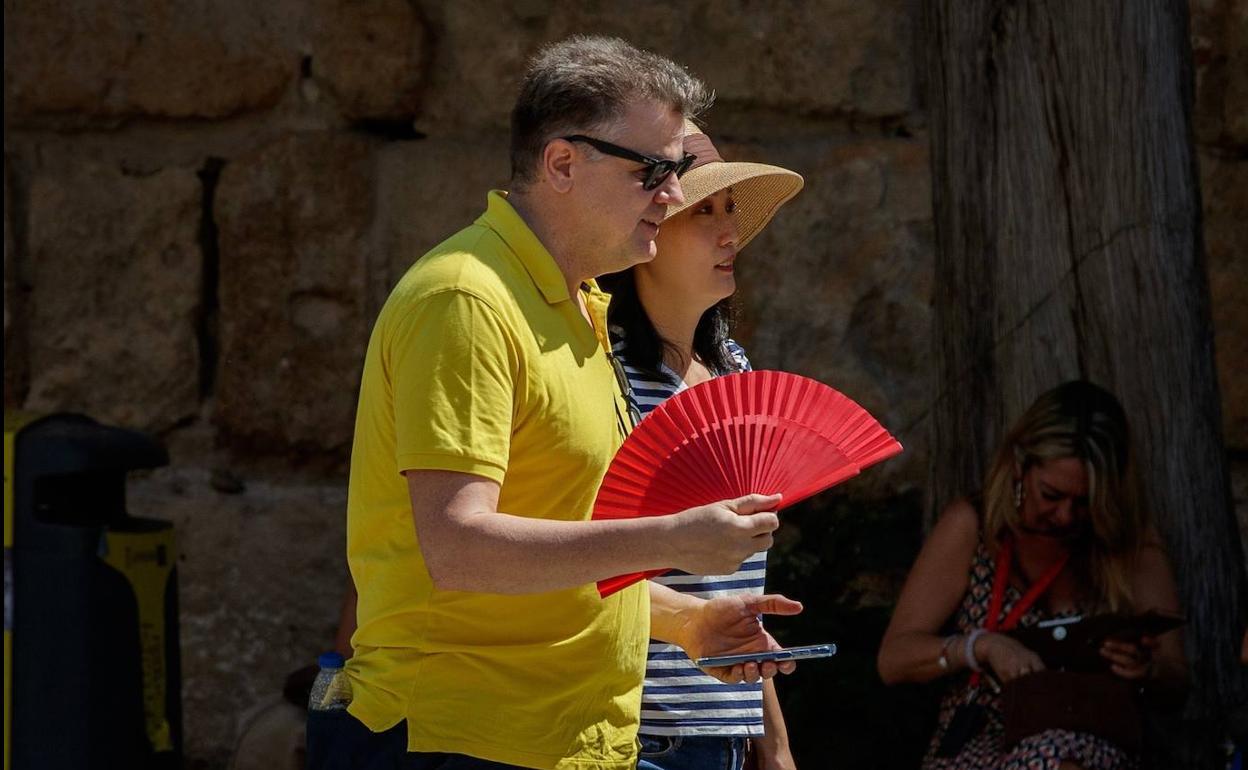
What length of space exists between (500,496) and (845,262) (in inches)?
98.3

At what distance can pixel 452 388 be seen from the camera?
80.3 inches

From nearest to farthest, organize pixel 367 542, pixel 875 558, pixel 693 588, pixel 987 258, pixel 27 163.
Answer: pixel 367 542 < pixel 693 588 < pixel 987 258 < pixel 875 558 < pixel 27 163

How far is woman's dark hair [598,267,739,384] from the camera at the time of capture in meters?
2.99

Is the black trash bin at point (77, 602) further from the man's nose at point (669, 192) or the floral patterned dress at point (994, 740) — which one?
the man's nose at point (669, 192)

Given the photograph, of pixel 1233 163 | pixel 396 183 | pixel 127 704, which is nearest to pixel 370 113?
pixel 396 183

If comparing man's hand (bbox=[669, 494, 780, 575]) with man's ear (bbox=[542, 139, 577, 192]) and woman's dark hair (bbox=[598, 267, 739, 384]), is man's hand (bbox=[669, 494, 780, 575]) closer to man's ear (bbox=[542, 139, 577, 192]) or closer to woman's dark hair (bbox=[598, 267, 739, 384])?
man's ear (bbox=[542, 139, 577, 192])

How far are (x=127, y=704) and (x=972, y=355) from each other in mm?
1935

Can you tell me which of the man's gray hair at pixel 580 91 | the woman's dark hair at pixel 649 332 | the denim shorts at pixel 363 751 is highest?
the man's gray hair at pixel 580 91

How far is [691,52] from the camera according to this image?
4504 mm

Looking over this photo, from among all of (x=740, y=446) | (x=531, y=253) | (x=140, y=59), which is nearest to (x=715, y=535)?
(x=740, y=446)

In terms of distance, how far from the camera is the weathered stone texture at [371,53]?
457 centimetres

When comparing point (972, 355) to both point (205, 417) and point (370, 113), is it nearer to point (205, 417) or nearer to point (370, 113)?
point (370, 113)

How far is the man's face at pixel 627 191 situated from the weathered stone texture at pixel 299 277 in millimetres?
2379

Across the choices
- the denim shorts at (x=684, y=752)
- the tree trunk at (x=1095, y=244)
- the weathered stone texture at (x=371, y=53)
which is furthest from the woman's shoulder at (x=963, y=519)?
the weathered stone texture at (x=371, y=53)
